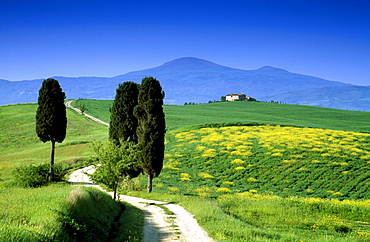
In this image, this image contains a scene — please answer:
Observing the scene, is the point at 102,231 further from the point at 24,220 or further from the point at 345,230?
the point at 345,230

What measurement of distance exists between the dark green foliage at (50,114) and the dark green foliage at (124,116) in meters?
5.78

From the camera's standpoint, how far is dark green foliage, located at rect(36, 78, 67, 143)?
3459 centimetres

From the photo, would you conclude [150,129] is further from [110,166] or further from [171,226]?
[171,226]

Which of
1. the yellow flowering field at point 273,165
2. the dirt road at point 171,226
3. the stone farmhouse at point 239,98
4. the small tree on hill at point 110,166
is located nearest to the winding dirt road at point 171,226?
the dirt road at point 171,226

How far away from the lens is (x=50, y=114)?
3459 centimetres

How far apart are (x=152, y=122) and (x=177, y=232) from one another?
16957 mm

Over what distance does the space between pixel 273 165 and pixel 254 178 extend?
14.2 feet

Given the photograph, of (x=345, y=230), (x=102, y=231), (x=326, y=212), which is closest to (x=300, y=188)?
(x=326, y=212)

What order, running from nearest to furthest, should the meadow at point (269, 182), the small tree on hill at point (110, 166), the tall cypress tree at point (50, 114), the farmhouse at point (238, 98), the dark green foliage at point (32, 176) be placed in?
the meadow at point (269, 182) < the small tree on hill at point (110, 166) < the dark green foliage at point (32, 176) < the tall cypress tree at point (50, 114) < the farmhouse at point (238, 98)

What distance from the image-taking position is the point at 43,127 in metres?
34.6

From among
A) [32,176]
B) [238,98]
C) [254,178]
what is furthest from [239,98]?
[32,176]

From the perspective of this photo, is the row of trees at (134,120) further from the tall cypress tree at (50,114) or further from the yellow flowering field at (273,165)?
the yellow flowering field at (273,165)

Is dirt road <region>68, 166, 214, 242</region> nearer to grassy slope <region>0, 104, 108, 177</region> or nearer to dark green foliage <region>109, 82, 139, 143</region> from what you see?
dark green foliage <region>109, 82, 139, 143</region>

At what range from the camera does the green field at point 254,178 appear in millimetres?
17531
